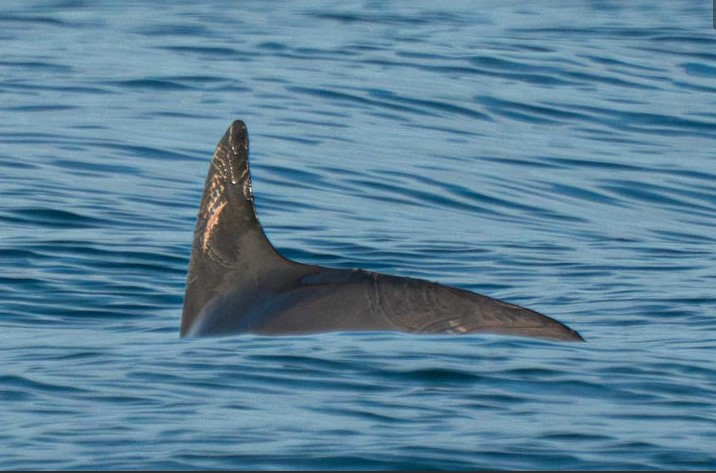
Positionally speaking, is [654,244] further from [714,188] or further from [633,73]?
[633,73]

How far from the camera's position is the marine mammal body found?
11.0 metres

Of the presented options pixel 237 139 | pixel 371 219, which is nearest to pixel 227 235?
pixel 237 139

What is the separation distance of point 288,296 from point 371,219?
6457 millimetres

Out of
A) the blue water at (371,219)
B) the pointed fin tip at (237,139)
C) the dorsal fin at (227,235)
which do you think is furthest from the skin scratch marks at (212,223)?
the blue water at (371,219)

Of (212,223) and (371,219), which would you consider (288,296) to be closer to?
(212,223)

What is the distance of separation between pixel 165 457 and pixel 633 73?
19806 millimetres

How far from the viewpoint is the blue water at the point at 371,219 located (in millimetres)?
9203

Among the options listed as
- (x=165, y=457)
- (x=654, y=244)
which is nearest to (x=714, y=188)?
(x=654, y=244)

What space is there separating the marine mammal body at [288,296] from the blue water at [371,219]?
0.43 ft

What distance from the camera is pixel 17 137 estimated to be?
2045 centimetres

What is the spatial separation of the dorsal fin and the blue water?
375 millimetres

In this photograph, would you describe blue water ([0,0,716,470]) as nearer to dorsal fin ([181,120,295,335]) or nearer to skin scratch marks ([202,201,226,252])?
dorsal fin ([181,120,295,335])

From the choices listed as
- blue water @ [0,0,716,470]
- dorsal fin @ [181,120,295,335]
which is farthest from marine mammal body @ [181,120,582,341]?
blue water @ [0,0,716,470]

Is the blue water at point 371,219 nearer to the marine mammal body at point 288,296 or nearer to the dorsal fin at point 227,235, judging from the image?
the marine mammal body at point 288,296
